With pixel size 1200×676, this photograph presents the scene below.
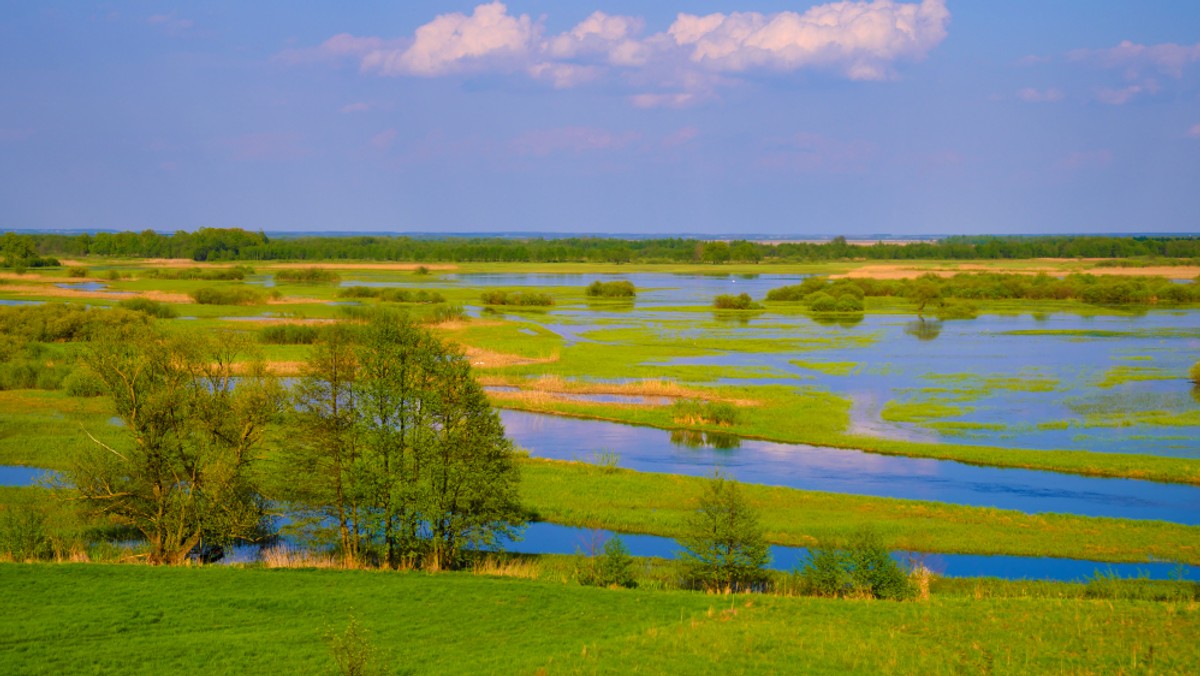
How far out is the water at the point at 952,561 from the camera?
75.9ft

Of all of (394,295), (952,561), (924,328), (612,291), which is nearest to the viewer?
(952,561)

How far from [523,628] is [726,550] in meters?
6.60

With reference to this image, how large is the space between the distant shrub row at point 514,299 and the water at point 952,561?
66.8 meters

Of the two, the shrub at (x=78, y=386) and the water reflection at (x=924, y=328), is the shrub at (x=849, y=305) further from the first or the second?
the shrub at (x=78, y=386)

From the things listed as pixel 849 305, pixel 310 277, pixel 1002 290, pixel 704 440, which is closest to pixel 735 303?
pixel 849 305

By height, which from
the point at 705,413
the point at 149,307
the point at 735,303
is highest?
the point at 149,307

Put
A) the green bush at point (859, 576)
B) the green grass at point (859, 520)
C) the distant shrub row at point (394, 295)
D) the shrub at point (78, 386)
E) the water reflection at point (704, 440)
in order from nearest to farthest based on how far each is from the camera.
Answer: the green bush at point (859, 576) → the green grass at point (859, 520) → the water reflection at point (704, 440) → the shrub at point (78, 386) → the distant shrub row at point (394, 295)

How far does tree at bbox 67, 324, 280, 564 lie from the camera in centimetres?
2317

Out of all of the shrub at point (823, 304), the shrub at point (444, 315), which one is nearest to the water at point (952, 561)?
the shrub at point (444, 315)

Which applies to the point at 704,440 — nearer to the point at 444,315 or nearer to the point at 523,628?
the point at 523,628

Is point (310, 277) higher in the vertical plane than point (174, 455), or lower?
higher

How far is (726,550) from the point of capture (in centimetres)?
2223

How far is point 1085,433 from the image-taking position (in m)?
37.7

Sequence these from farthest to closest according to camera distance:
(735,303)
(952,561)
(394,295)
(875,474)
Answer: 1. (735,303)
2. (394,295)
3. (875,474)
4. (952,561)
